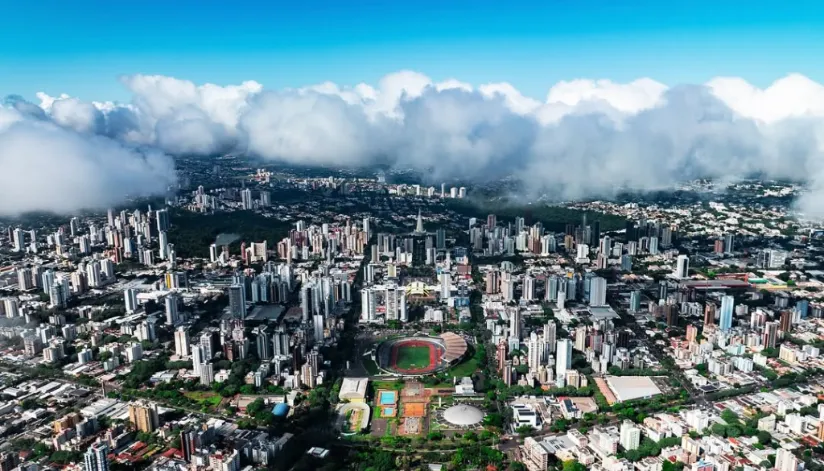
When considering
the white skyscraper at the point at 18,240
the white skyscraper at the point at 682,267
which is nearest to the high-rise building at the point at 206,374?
the white skyscraper at the point at 18,240

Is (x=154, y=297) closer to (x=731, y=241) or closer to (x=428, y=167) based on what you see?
(x=731, y=241)

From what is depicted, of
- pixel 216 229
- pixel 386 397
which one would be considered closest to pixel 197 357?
pixel 386 397

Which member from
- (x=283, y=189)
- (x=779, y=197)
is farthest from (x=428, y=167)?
(x=779, y=197)

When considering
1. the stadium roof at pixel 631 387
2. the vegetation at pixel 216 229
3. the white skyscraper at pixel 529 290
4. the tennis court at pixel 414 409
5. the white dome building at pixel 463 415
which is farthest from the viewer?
the vegetation at pixel 216 229

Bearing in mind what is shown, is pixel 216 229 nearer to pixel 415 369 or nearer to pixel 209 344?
pixel 209 344

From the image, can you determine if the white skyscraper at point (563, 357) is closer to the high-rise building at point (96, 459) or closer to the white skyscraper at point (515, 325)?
the white skyscraper at point (515, 325)

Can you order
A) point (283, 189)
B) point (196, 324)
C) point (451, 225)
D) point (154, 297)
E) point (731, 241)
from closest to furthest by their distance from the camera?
point (196, 324) < point (154, 297) < point (731, 241) < point (451, 225) < point (283, 189)
